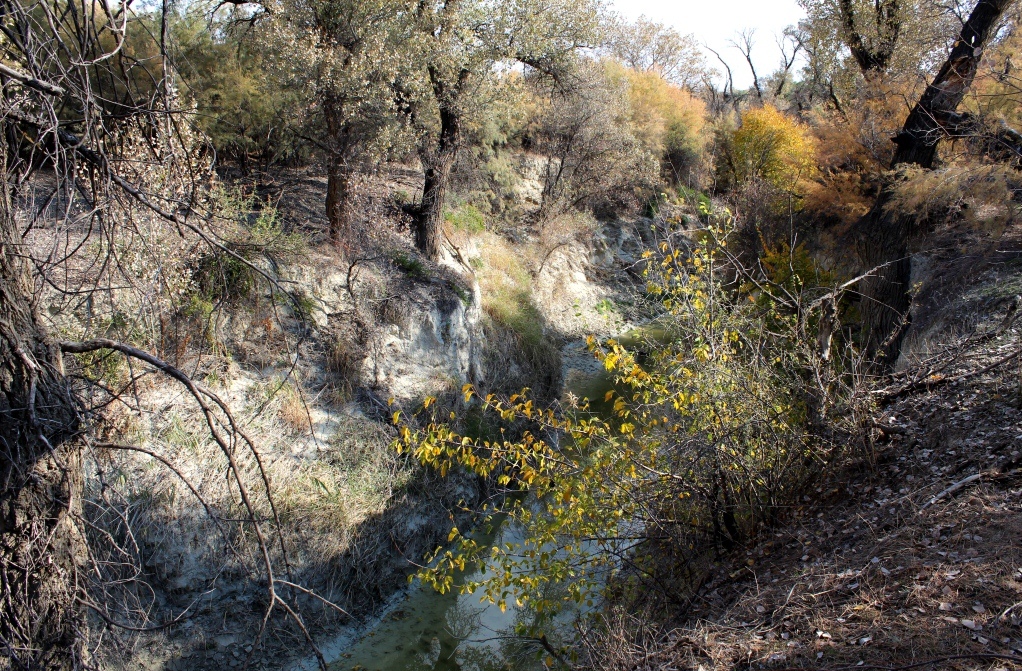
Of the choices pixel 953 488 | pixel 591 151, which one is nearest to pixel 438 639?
pixel 953 488

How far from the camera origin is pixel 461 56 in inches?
506

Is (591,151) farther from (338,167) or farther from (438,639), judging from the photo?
(438,639)

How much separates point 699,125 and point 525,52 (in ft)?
55.4

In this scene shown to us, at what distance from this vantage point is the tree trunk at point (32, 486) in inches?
114

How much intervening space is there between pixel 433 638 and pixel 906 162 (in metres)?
10.4

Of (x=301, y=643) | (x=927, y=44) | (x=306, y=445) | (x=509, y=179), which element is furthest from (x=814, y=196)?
(x=301, y=643)

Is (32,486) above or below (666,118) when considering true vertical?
below

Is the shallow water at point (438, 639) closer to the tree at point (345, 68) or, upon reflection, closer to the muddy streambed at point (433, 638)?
the muddy streambed at point (433, 638)

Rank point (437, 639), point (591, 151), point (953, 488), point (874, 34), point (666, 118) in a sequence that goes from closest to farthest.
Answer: point (953, 488), point (437, 639), point (874, 34), point (591, 151), point (666, 118)

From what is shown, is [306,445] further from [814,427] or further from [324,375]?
[814,427]

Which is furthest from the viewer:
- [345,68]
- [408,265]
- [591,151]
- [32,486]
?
[591,151]

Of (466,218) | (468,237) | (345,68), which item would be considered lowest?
(468,237)

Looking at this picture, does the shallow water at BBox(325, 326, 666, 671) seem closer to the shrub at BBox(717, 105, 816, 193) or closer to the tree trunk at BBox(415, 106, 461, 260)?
the tree trunk at BBox(415, 106, 461, 260)

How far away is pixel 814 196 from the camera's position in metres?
15.9
